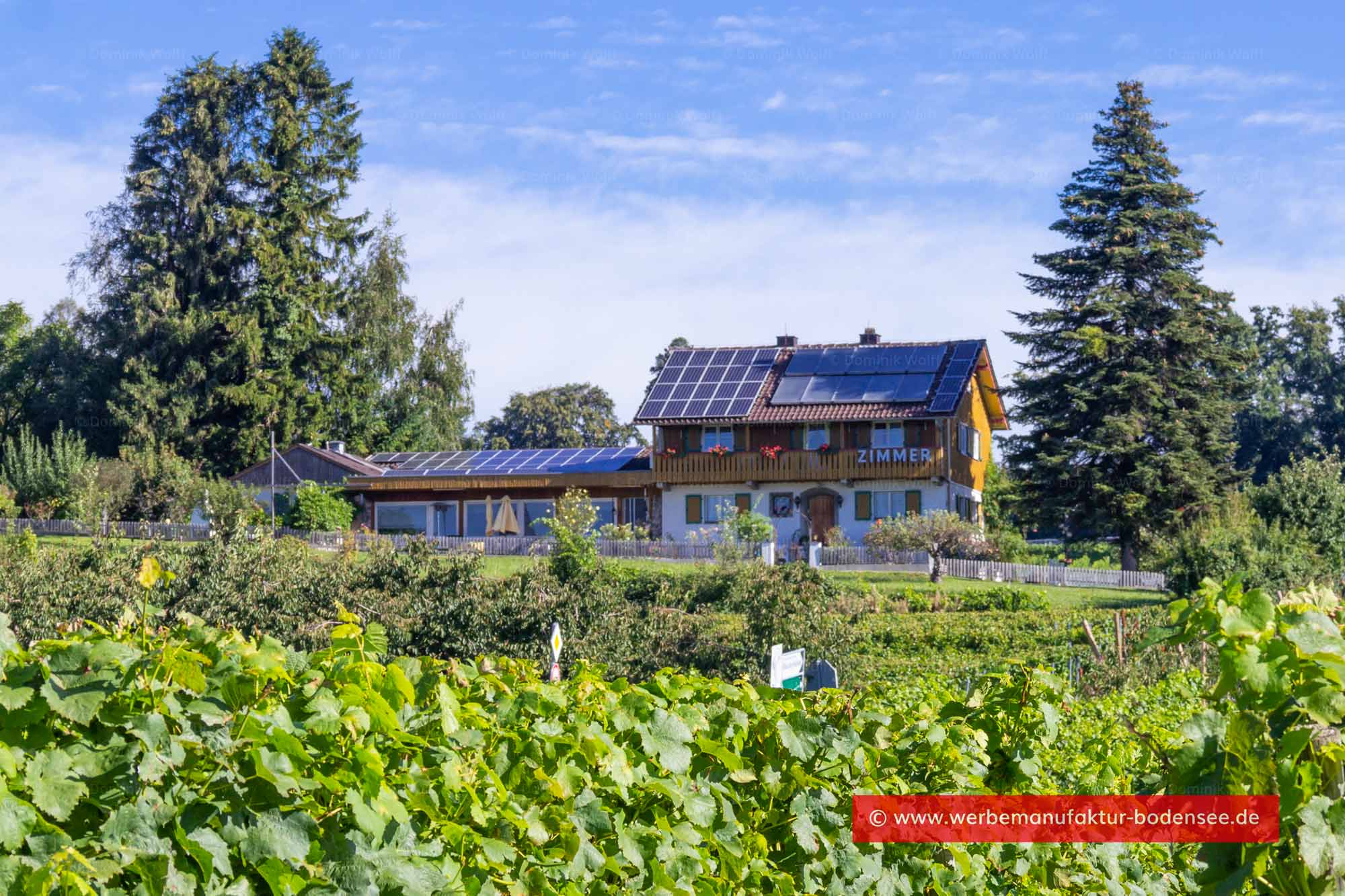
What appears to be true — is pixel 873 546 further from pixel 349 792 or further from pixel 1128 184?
pixel 349 792

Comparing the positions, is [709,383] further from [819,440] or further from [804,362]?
[819,440]

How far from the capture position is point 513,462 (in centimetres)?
5228

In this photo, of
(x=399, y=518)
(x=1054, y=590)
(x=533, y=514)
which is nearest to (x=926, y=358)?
(x=1054, y=590)

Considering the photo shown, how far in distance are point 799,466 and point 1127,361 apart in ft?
35.5

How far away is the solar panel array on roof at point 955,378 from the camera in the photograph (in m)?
47.4

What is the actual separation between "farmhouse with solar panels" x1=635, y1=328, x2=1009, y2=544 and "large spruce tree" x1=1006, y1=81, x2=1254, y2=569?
2549mm

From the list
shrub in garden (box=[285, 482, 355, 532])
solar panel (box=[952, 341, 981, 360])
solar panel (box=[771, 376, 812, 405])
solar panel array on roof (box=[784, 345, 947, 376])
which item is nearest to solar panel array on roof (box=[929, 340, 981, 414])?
solar panel (box=[952, 341, 981, 360])

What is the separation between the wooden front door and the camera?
48969 mm

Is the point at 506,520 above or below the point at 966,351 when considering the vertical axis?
below

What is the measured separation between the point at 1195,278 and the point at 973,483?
999cm

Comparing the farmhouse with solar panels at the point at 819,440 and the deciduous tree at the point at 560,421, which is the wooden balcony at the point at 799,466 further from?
the deciduous tree at the point at 560,421

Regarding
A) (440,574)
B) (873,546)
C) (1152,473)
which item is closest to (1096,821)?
(440,574)

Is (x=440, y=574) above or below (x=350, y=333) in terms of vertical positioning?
below

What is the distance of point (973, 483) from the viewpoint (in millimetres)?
52438
